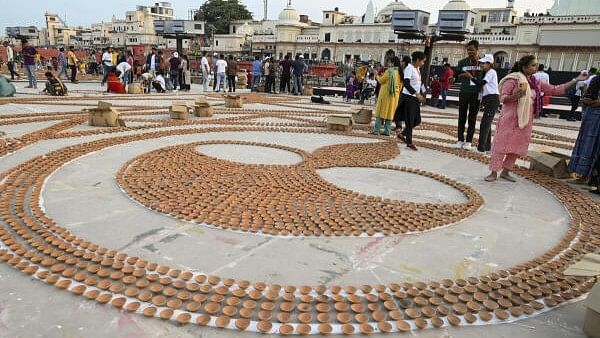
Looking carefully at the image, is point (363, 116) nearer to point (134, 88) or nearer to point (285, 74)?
point (285, 74)

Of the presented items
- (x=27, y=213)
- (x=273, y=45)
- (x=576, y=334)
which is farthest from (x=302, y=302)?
(x=273, y=45)

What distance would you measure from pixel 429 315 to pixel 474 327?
0.76 feet

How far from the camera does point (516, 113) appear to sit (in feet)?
Answer: 16.0

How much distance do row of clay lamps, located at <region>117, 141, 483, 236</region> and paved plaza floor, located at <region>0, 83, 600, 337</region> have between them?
0.02m

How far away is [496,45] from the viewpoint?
4556 cm

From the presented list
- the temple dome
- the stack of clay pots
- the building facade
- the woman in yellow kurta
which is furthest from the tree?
the woman in yellow kurta

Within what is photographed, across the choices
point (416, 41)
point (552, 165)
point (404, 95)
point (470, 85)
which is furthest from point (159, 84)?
point (416, 41)

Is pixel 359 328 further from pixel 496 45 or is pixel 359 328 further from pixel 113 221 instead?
pixel 496 45

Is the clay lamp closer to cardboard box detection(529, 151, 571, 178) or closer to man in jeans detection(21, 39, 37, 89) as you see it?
cardboard box detection(529, 151, 571, 178)

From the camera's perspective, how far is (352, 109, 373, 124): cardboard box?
9.68 m

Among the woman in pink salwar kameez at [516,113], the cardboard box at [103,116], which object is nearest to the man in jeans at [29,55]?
the cardboard box at [103,116]

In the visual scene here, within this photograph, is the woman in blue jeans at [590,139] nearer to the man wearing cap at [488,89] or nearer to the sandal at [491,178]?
the sandal at [491,178]

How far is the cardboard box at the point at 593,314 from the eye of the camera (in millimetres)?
1953

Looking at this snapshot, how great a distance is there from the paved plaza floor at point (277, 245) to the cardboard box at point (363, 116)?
3.96 metres
